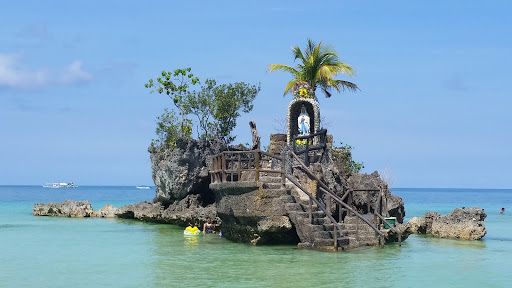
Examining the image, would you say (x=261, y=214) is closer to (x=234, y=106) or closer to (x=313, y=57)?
(x=313, y=57)

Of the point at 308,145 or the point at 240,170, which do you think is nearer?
the point at 240,170

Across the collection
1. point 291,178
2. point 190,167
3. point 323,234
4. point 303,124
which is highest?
point 303,124

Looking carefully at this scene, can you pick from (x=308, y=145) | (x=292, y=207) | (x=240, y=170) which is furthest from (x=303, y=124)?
(x=292, y=207)

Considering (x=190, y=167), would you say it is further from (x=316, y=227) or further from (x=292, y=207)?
(x=316, y=227)

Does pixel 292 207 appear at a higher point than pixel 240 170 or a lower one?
lower

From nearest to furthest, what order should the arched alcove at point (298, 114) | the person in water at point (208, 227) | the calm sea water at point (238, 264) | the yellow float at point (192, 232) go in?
the calm sea water at point (238, 264), the yellow float at point (192, 232), the person in water at point (208, 227), the arched alcove at point (298, 114)

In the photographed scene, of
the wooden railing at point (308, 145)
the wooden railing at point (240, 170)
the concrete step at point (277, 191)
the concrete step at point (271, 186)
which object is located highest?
the wooden railing at point (308, 145)

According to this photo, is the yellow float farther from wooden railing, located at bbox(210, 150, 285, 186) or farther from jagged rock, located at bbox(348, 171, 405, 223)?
jagged rock, located at bbox(348, 171, 405, 223)

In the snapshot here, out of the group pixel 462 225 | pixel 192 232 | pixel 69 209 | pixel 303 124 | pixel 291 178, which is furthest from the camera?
pixel 69 209

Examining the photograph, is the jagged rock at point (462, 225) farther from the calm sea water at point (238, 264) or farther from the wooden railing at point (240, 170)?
the wooden railing at point (240, 170)

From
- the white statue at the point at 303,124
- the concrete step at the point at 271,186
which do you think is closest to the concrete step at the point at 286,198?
the concrete step at the point at 271,186

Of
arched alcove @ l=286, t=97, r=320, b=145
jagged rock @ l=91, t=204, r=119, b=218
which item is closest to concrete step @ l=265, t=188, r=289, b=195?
arched alcove @ l=286, t=97, r=320, b=145

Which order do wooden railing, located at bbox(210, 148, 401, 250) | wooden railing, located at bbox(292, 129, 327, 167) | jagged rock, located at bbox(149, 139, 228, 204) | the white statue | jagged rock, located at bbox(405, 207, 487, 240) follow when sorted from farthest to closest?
jagged rock, located at bbox(149, 139, 228, 204) < the white statue < jagged rock, located at bbox(405, 207, 487, 240) < wooden railing, located at bbox(292, 129, 327, 167) < wooden railing, located at bbox(210, 148, 401, 250)

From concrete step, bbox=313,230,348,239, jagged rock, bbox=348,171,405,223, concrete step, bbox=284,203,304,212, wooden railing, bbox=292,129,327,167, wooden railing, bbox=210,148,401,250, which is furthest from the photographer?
jagged rock, bbox=348,171,405,223
